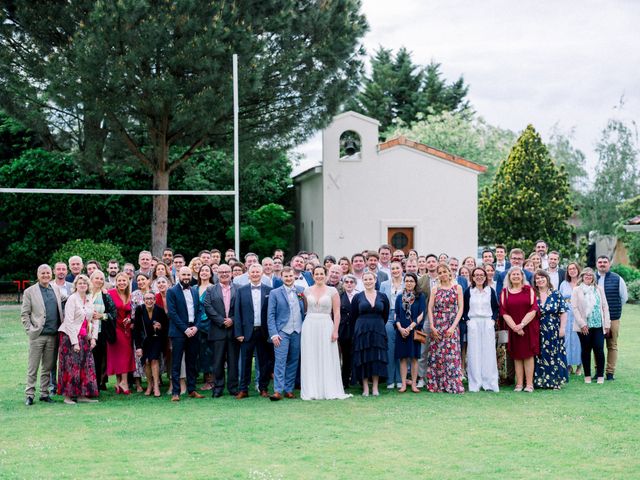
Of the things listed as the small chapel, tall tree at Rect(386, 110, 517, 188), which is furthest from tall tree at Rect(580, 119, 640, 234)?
the small chapel

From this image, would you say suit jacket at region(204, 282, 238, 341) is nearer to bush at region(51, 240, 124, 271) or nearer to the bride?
the bride

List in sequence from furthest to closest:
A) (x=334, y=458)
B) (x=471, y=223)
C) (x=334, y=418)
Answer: (x=471, y=223) < (x=334, y=418) < (x=334, y=458)

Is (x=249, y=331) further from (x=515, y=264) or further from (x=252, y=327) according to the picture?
(x=515, y=264)

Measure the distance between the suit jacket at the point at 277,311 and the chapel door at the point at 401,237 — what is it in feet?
50.3

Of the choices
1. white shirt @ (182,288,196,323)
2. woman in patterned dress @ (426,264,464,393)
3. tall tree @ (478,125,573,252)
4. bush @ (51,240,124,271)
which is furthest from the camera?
tall tree @ (478,125,573,252)

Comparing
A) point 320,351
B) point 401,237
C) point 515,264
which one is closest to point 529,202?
point 401,237

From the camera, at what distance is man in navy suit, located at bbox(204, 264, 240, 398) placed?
10.6 metres

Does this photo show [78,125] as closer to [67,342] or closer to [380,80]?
[67,342]

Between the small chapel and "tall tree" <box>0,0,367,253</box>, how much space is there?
206cm

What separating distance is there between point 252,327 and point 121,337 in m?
1.77

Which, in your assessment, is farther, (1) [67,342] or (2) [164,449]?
(1) [67,342]

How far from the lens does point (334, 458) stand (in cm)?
732

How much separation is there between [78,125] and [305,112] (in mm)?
7987

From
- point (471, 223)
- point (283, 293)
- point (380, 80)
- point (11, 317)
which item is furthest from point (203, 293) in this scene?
point (380, 80)
